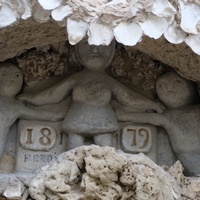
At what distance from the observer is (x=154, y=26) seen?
1.65 metres

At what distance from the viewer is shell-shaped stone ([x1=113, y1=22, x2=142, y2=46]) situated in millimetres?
1624

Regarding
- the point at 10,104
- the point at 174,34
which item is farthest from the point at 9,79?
the point at 174,34

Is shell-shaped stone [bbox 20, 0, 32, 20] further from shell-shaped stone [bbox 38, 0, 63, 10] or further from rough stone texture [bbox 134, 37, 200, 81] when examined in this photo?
rough stone texture [bbox 134, 37, 200, 81]

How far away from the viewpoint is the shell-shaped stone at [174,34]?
167 centimetres

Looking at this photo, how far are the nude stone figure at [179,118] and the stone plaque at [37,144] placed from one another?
Answer: 177mm

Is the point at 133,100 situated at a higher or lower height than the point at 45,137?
higher

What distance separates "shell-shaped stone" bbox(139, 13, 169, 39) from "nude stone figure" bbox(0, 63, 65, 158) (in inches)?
17.6

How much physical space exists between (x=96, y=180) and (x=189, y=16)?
44 cm

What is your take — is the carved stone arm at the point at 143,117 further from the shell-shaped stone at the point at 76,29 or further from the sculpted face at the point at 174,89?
the shell-shaped stone at the point at 76,29

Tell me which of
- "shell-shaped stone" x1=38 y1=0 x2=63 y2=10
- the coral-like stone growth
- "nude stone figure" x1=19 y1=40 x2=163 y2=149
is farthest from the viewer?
"nude stone figure" x1=19 y1=40 x2=163 y2=149

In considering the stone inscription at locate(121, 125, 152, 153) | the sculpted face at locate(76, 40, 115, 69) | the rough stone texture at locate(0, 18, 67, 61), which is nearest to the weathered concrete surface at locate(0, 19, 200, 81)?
the rough stone texture at locate(0, 18, 67, 61)

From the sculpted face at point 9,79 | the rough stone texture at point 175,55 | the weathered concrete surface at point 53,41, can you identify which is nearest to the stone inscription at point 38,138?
the sculpted face at point 9,79

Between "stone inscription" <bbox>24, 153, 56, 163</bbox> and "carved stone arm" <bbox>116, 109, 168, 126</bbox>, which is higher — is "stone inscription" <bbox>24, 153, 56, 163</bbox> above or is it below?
below

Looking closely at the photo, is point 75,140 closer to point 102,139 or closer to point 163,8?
point 102,139
